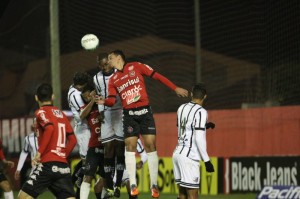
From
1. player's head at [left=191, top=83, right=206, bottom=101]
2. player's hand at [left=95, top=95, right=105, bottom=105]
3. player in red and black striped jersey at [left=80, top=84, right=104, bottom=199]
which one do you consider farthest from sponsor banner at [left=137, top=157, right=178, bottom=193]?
player's head at [left=191, top=83, right=206, bottom=101]

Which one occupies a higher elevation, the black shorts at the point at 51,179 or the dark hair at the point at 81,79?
the dark hair at the point at 81,79

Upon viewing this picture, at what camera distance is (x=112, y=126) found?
15469 millimetres

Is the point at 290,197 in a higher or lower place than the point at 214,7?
lower

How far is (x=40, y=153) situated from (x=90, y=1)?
14.2 metres

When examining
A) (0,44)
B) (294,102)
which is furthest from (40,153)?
(0,44)

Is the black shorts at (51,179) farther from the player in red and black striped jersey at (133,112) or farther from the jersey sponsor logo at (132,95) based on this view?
the jersey sponsor logo at (132,95)

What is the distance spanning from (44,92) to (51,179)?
45.9 inches

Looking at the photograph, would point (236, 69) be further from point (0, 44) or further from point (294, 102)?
Answer: point (0, 44)

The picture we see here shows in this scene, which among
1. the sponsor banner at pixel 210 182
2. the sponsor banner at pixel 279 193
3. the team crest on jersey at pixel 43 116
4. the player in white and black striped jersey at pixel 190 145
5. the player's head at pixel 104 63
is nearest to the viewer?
the sponsor banner at pixel 279 193

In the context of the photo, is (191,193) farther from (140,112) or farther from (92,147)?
(92,147)

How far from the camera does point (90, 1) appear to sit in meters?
26.2

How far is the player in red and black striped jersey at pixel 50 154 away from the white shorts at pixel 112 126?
108 inches

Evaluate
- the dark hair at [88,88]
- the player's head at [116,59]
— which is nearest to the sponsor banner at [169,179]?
the dark hair at [88,88]

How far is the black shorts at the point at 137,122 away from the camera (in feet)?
48.2
